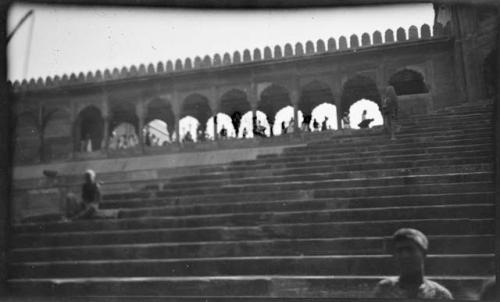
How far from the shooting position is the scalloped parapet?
46.2ft

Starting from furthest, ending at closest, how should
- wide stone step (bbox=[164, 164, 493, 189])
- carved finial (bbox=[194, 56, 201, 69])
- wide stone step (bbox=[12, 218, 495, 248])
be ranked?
1. carved finial (bbox=[194, 56, 201, 69])
2. wide stone step (bbox=[164, 164, 493, 189])
3. wide stone step (bbox=[12, 218, 495, 248])

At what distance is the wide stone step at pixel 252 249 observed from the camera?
14.6 ft

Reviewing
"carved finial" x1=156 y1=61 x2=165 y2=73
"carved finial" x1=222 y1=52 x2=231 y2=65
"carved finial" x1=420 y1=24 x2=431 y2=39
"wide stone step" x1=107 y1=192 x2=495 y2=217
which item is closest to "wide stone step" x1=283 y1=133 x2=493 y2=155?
"wide stone step" x1=107 y1=192 x2=495 y2=217

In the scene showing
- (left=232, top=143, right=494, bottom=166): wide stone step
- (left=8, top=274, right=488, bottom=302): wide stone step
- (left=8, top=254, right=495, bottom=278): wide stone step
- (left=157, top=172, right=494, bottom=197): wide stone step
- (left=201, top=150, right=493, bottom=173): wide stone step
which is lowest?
(left=8, top=274, right=488, bottom=302): wide stone step

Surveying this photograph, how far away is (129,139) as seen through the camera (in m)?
20.3

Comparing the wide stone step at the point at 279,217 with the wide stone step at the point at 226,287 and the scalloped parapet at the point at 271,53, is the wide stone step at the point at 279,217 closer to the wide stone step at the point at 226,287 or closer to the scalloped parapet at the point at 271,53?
the wide stone step at the point at 226,287

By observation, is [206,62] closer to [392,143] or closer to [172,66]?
[172,66]

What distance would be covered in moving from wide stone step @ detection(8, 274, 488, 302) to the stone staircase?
0.01 m

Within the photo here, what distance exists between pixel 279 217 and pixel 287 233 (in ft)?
1.38

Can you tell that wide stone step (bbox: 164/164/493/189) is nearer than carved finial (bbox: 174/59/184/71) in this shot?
Yes

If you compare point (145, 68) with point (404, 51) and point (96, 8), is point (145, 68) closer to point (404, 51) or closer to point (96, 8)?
point (404, 51)

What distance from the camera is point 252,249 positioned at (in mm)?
5301

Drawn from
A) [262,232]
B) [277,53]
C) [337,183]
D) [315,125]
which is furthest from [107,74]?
[262,232]

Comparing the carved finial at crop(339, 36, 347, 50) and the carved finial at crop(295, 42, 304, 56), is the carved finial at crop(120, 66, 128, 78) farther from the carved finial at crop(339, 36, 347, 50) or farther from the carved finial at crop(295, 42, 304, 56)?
the carved finial at crop(339, 36, 347, 50)
